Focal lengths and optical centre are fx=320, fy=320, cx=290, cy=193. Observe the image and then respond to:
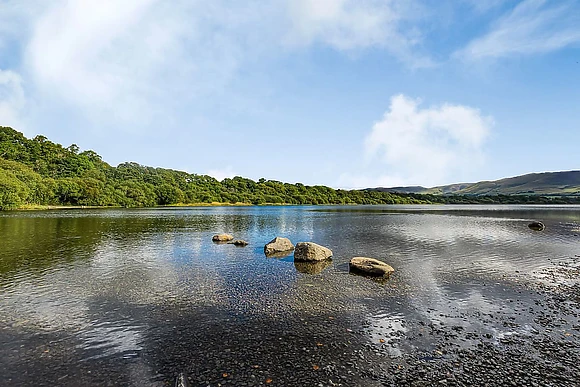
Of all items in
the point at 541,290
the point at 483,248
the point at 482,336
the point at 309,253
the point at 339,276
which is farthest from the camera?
the point at 483,248

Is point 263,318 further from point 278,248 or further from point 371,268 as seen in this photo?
point 278,248

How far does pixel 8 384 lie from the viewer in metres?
10.4

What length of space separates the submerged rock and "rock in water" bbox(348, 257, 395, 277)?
2.90 metres

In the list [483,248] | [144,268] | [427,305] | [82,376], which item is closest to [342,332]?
[427,305]

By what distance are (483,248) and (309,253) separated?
24.4m

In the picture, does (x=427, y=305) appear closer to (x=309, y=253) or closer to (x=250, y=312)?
(x=250, y=312)

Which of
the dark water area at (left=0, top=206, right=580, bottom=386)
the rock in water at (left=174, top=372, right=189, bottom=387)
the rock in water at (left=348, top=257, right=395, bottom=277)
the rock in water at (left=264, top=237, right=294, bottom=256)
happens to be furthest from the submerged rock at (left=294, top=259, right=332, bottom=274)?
the rock in water at (left=174, top=372, right=189, bottom=387)

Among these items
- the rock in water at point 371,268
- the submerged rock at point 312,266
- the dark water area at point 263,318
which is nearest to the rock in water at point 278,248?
the dark water area at point 263,318

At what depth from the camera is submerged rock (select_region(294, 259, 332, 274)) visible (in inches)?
1105

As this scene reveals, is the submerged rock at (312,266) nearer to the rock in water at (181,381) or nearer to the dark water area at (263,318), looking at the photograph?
the dark water area at (263,318)

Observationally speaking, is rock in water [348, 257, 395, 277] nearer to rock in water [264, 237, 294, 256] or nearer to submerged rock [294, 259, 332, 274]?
submerged rock [294, 259, 332, 274]

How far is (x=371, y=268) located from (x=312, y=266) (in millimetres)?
5817

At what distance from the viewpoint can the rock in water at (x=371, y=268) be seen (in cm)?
2638

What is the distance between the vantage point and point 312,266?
30125 mm
